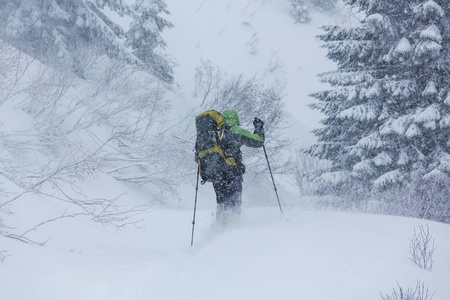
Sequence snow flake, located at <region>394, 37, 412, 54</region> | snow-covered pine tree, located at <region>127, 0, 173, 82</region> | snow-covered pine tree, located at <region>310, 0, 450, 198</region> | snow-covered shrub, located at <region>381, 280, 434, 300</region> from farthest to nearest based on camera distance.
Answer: snow-covered pine tree, located at <region>127, 0, 173, 82</region>, snow flake, located at <region>394, 37, 412, 54</region>, snow-covered pine tree, located at <region>310, 0, 450, 198</region>, snow-covered shrub, located at <region>381, 280, 434, 300</region>

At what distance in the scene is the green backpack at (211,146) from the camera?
18.2 feet

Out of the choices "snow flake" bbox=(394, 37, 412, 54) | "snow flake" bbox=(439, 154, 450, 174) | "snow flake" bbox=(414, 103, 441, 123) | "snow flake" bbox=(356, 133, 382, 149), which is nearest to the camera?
"snow flake" bbox=(439, 154, 450, 174)

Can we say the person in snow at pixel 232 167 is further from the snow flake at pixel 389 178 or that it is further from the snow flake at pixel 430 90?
the snow flake at pixel 430 90

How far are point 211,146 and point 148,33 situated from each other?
17185mm

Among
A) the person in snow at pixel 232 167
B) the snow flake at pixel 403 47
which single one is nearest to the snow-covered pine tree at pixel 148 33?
the snow flake at pixel 403 47

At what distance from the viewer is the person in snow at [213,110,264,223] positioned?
18.6 feet

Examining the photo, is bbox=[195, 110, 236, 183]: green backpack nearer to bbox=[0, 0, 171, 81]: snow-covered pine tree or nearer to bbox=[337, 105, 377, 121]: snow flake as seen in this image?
bbox=[337, 105, 377, 121]: snow flake

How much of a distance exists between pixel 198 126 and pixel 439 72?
7.81 metres

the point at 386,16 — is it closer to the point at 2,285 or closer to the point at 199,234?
the point at 199,234

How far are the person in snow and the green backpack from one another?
0.07m

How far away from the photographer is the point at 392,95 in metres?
10.3

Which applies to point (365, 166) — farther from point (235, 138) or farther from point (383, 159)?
point (235, 138)

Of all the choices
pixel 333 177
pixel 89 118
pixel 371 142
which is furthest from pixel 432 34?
pixel 89 118

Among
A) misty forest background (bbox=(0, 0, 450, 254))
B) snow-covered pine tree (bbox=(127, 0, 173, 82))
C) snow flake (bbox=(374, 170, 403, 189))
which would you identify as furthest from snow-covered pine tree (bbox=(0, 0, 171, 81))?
snow flake (bbox=(374, 170, 403, 189))
